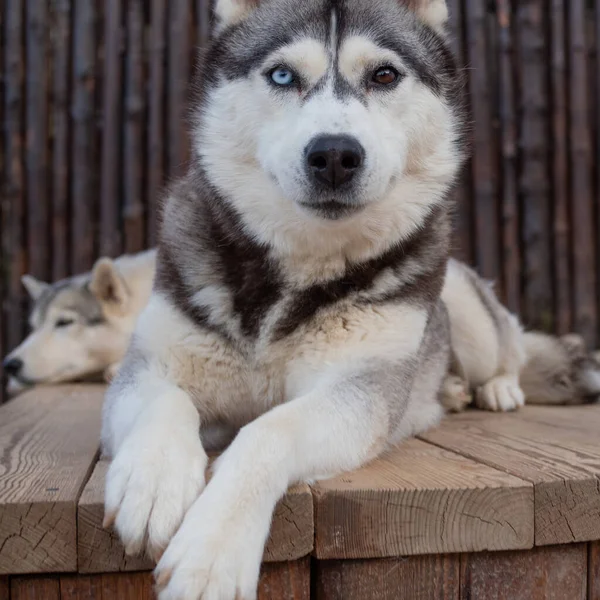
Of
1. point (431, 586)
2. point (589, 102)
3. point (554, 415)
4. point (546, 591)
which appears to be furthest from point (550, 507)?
point (589, 102)

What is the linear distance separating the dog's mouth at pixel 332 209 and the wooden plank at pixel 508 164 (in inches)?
116

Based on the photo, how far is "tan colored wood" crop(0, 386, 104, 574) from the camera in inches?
62.2

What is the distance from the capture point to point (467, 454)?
6.97ft

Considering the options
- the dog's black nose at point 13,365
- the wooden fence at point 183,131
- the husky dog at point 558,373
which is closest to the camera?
the husky dog at point 558,373

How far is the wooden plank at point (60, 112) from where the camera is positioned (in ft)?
16.0

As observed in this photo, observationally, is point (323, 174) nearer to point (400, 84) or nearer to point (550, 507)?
point (400, 84)

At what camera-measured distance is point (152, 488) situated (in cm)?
158

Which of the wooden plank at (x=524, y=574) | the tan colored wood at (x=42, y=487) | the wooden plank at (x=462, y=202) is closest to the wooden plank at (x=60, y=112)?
the tan colored wood at (x=42, y=487)

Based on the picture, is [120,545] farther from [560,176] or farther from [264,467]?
[560,176]

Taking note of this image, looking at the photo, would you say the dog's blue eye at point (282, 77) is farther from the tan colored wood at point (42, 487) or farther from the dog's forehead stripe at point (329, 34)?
the tan colored wood at point (42, 487)

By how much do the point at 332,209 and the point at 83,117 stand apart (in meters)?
3.27

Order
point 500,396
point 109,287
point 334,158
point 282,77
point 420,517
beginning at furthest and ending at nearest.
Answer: point 109,287, point 500,396, point 282,77, point 334,158, point 420,517

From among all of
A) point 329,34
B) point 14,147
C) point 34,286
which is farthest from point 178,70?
point 329,34

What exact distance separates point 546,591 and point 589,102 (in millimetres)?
3836
